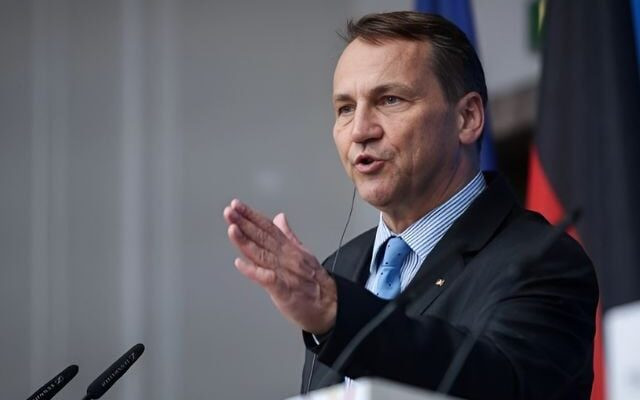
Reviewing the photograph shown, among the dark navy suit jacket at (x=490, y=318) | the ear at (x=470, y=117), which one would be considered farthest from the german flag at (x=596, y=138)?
the dark navy suit jacket at (x=490, y=318)

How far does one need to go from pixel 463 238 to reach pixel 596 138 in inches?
47.6

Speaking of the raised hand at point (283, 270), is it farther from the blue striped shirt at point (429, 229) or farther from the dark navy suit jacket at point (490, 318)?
the blue striped shirt at point (429, 229)

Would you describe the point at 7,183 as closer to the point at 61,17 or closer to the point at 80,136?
the point at 80,136

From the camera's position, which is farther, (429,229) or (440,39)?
(440,39)

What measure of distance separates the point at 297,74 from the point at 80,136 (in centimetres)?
93

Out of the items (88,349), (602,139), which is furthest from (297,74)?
(602,139)

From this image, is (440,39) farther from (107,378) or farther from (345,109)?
(107,378)

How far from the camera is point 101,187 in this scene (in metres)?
5.39

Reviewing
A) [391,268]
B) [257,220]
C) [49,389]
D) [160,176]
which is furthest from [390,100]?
[160,176]

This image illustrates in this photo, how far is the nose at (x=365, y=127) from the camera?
2926 mm

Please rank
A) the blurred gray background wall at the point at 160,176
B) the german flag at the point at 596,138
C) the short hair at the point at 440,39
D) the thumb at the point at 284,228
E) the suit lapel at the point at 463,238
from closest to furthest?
the thumb at the point at 284,228
the suit lapel at the point at 463,238
the short hair at the point at 440,39
the german flag at the point at 596,138
the blurred gray background wall at the point at 160,176

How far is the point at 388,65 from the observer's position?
299 cm

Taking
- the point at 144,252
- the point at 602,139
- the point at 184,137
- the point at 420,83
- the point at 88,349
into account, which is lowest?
the point at 88,349

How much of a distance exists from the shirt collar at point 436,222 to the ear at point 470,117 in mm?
108
